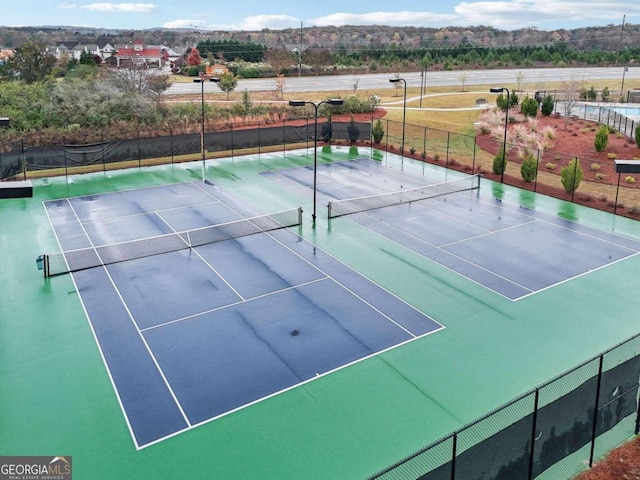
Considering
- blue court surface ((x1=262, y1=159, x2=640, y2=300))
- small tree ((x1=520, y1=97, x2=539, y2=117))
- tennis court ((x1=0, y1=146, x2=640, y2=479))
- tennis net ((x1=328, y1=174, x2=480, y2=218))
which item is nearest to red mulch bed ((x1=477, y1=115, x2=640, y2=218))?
small tree ((x1=520, y1=97, x2=539, y2=117))

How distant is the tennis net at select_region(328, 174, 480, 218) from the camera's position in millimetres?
26423

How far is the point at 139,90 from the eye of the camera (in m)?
50.3

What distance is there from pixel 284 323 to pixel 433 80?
66.1 meters

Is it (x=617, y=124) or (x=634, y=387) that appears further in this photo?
(x=617, y=124)

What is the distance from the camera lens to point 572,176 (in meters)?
28.5

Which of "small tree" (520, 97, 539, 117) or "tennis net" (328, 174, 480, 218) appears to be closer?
"tennis net" (328, 174, 480, 218)

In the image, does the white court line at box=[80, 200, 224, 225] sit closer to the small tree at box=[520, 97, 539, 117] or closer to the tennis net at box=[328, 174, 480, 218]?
the tennis net at box=[328, 174, 480, 218]

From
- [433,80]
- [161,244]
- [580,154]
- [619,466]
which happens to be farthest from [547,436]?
[433,80]

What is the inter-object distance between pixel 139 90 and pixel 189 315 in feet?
125

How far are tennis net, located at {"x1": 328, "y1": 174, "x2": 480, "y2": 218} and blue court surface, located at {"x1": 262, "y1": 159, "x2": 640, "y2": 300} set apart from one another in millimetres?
425

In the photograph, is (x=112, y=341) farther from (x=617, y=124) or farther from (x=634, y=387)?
(x=617, y=124)

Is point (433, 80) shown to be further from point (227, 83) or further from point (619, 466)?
point (619, 466)

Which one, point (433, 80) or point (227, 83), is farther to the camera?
point (433, 80)

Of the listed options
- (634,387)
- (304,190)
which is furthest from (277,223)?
(634,387)
